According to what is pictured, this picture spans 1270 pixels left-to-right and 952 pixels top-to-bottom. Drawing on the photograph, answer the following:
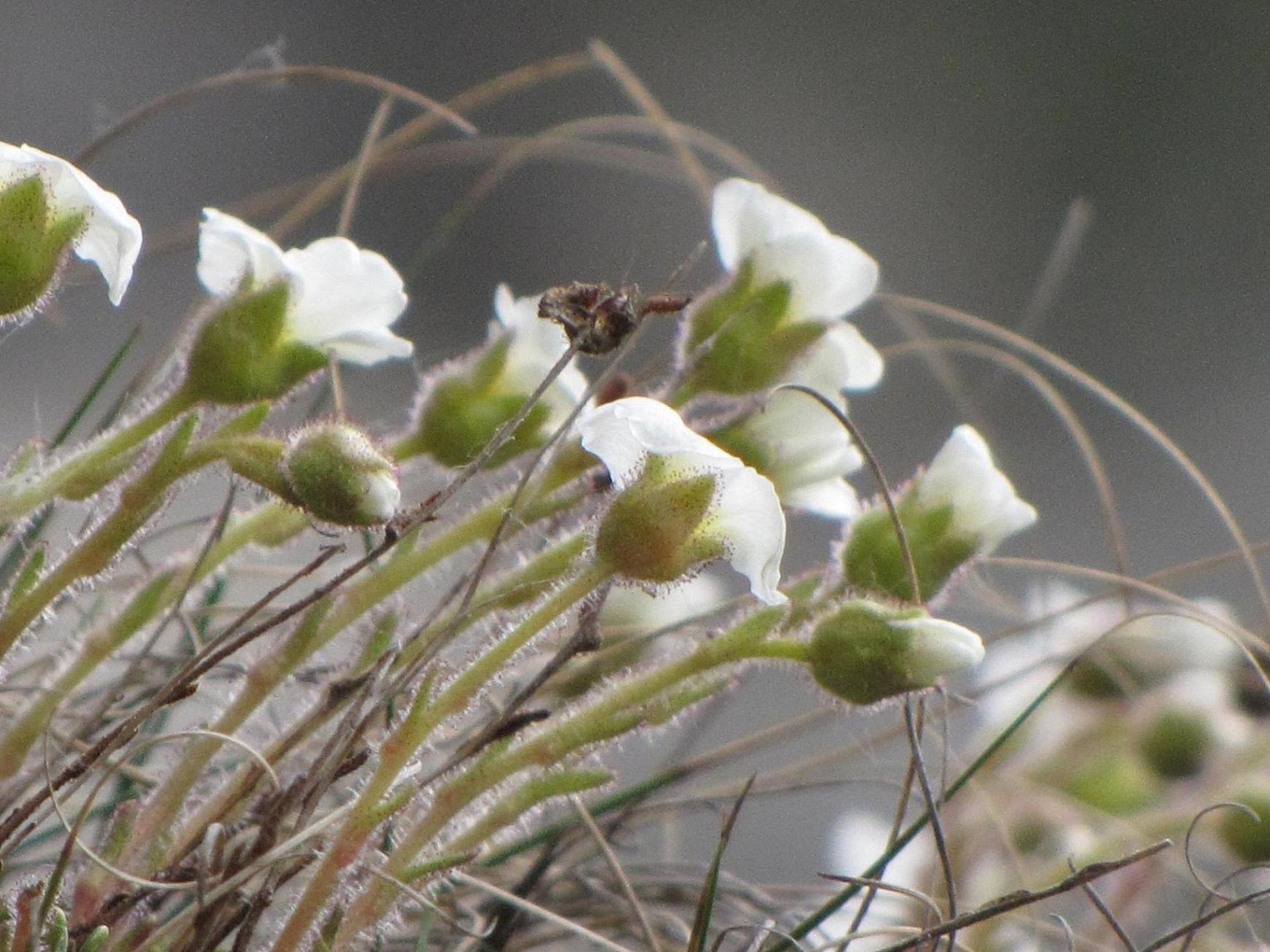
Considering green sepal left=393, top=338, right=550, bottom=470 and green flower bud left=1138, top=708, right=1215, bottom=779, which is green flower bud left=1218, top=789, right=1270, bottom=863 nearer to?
green flower bud left=1138, top=708, right=1215, bottom=779

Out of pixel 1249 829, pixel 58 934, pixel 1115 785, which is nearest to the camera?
pixel 58 934

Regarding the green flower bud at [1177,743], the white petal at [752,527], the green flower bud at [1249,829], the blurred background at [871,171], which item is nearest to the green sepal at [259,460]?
the white petal at [752,527]

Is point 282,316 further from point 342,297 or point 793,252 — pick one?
point 793,252

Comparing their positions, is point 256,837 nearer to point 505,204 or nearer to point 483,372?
point 483,372

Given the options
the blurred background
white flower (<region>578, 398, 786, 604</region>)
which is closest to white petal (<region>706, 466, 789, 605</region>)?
white flower (<region>578, 398, 786, 604</region>)

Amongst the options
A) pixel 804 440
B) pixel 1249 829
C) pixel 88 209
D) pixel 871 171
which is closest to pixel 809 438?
pixel 804 440

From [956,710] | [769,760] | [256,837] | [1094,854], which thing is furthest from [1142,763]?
[769,760]

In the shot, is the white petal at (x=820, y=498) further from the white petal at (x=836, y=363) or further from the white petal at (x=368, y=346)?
the white petal at (x=368, y=346)
